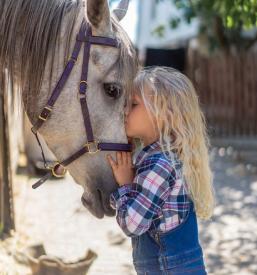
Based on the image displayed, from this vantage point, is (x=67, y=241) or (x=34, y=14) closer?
(x=34, y=14)

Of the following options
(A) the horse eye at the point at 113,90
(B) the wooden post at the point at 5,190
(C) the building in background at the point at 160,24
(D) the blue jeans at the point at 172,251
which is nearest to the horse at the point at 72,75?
(A) the horse eye at the point at 113,90

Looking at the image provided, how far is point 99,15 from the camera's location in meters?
2.56

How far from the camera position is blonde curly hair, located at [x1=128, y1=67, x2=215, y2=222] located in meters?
2.55

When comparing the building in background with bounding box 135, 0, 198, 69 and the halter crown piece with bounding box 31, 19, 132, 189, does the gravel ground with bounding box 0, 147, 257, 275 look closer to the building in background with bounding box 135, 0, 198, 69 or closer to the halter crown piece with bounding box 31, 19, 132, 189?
the halter crown piece with bounding box 31, 19, 132, 189

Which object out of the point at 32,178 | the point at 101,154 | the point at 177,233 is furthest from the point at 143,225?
the point at 32,178

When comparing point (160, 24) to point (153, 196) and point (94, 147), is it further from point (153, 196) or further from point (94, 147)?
point (153, 196)

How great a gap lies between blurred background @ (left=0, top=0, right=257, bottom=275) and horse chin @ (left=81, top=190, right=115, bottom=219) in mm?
705

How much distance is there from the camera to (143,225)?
241cm

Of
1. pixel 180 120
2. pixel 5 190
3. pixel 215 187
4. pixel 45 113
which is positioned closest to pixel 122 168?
pixel 180 120

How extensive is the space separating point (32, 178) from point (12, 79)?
5671mm

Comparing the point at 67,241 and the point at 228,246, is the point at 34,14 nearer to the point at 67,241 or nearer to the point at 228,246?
the point at 67,241

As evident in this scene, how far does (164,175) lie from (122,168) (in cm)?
23

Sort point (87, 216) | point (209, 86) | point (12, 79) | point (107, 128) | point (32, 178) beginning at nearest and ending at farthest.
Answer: point (107, 128) < point (12, 79) < point (87, 216) < point (32, 178) < point (209, 86)

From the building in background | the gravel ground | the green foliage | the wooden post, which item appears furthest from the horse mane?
the building in background
